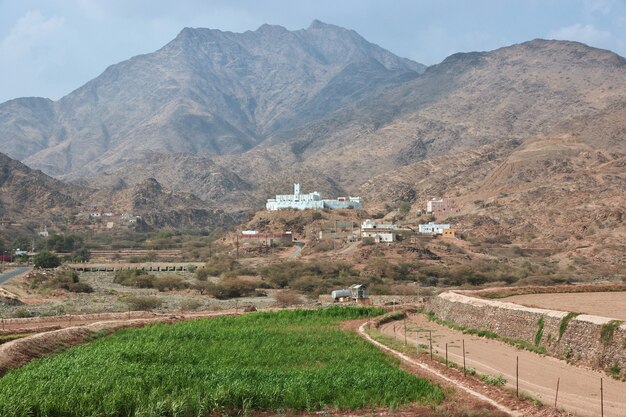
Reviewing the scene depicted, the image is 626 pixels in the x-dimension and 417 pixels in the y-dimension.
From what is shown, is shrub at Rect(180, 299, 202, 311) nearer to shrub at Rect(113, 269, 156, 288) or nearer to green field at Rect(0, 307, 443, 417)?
shrub at Rect(113, 269, 156, 288)

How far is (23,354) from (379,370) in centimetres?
1077

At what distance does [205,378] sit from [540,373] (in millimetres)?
9596

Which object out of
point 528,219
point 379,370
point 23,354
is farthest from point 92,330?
point 528,219

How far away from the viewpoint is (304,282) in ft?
222

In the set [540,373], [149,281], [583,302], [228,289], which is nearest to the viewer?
[540,373]

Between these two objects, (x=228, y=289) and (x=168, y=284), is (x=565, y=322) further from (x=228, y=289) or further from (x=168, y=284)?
(x=168, y=284)

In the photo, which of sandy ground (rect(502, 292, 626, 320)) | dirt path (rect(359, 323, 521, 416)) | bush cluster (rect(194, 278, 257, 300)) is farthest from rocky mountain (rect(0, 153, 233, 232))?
dirt path (rect(359, 323, 521, 416))

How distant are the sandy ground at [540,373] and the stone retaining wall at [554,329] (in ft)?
1.57

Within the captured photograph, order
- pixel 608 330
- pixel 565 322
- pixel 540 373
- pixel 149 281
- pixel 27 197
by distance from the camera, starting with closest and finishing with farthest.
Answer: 1. pixel 540 373
2. pixel 608 330
3. pixel 565 322
4. pixel 149 281
5. pixel 27 197

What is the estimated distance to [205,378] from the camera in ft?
58.0

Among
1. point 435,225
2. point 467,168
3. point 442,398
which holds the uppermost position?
point 467,168

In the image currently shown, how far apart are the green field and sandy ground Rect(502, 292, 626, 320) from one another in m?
10.4

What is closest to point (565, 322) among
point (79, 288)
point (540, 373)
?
point (540, 373)

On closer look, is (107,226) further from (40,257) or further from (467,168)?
(467,168)
